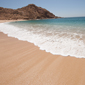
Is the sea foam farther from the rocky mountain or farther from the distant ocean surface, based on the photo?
the rocky mountain

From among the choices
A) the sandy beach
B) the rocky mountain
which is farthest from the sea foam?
the rocky mountain

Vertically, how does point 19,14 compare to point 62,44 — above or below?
above

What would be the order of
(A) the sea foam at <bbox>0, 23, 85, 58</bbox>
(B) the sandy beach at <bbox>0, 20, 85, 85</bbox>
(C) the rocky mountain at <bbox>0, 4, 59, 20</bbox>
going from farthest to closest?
(C) the rocky mountain at <bbox>0, 4, 59, 20</bbox> < (A) the sea foam at <bbox>0, 23, 85, 58</bbox> < (B) the sandy beach at <bbox>0, 20, 85, 85</bbox>

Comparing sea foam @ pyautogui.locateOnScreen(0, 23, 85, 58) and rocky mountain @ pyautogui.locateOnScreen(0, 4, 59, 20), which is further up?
rocky mountain @ pyautogui.locateOnScreen(0, 4, 59, 20)

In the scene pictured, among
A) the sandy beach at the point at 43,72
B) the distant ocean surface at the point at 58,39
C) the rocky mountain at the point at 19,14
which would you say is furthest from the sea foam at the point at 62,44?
the rocky mountain at the point at 19,14

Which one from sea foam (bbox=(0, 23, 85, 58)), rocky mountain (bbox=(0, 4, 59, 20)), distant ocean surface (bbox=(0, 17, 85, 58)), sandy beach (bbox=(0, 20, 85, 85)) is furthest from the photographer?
rocky mountain (bbox=(0, 4, 59, 20))

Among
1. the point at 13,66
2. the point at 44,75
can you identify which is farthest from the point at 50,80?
the point at 13,66

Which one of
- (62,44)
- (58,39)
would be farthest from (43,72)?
(58,39)

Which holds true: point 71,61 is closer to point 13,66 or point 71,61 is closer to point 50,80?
point 50,80

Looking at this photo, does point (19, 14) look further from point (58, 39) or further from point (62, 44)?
point (62, 44)

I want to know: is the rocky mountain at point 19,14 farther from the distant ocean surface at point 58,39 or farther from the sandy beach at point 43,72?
the sandy beach at point 43,72

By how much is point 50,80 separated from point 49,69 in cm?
34

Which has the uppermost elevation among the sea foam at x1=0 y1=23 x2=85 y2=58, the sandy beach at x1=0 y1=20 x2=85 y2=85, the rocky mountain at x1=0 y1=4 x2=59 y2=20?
the rocky mountain at x1=0 y1=4 x2=59 y2=20

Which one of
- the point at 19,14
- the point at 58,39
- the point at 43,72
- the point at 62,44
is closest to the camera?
the point at 43,72
